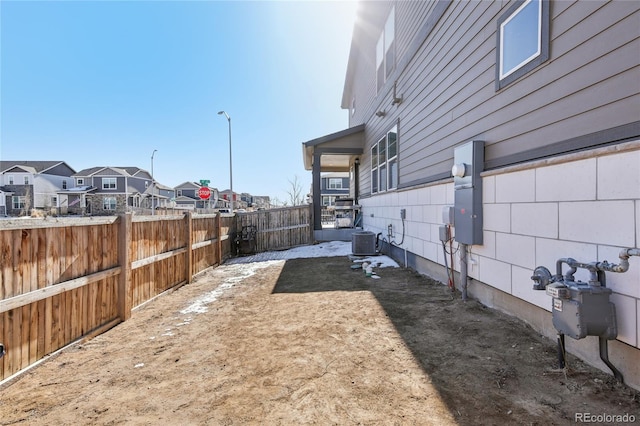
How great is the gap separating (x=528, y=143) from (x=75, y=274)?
4.84 m

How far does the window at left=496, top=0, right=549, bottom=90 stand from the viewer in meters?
2.68

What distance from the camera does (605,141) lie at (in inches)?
80.4

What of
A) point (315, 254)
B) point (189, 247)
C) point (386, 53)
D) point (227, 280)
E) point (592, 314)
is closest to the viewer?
point (592, 314)

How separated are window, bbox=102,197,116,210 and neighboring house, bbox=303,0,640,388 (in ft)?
143

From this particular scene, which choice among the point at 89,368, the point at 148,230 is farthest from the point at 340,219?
the point at 89,368

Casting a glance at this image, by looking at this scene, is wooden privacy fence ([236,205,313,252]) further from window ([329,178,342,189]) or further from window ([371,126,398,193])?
window ([329,178,342,189])

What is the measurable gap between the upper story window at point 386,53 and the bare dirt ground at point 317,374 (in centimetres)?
671

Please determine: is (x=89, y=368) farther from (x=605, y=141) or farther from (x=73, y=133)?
(x=73, y=133)

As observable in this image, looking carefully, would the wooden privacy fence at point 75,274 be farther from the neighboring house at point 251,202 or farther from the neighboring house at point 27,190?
the neighboring house at point 251,202

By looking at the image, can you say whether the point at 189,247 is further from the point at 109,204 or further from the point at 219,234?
the point at 109,204

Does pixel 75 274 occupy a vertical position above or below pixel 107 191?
below

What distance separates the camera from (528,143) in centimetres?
284

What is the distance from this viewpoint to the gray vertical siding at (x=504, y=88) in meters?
2.00

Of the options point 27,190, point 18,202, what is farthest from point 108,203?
point 18,202
